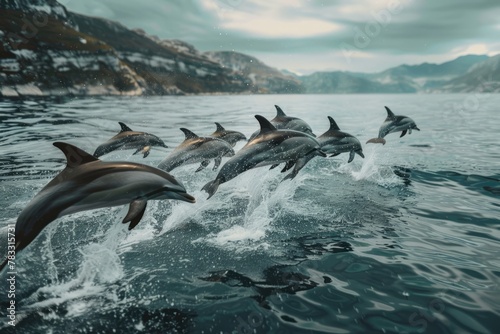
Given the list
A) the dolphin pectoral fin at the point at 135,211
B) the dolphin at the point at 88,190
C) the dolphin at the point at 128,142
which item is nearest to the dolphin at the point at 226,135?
the dolphin at the point at 128,142

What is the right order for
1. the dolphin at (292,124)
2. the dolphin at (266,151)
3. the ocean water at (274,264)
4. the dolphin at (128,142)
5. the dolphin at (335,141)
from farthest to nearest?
the dolphin at (335,141), the dolphin at (128,142), the dolphin at (292,124), the dolphin at (266,151), the ocean water at (274,264)

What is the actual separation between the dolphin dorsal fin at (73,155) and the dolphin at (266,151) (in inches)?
128

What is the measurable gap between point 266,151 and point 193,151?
312 centimetres

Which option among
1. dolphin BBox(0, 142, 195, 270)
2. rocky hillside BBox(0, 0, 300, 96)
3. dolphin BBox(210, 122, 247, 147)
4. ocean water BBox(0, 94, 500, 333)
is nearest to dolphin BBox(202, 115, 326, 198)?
ocean water BBox(0, 94, 500, 333)

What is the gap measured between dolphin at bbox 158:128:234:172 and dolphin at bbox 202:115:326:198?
2.42 meters

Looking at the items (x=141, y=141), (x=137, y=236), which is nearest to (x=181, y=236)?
(x=137, y=236)

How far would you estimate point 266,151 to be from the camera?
29.8 feet

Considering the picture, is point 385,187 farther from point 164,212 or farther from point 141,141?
point 141,141

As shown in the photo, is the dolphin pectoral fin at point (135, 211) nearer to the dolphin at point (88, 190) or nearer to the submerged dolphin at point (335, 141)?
the dolphin at point (88, 190)

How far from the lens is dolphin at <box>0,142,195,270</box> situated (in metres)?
5.23

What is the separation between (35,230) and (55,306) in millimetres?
1332

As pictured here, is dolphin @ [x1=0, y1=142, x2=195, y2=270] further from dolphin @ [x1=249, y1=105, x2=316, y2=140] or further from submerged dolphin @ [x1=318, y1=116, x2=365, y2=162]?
submerged dolphin @ [x1=318, y1=116, x2=365, y2=162]

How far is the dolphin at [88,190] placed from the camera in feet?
17.2

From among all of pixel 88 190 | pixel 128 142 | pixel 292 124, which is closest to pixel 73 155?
pixel 88 190
